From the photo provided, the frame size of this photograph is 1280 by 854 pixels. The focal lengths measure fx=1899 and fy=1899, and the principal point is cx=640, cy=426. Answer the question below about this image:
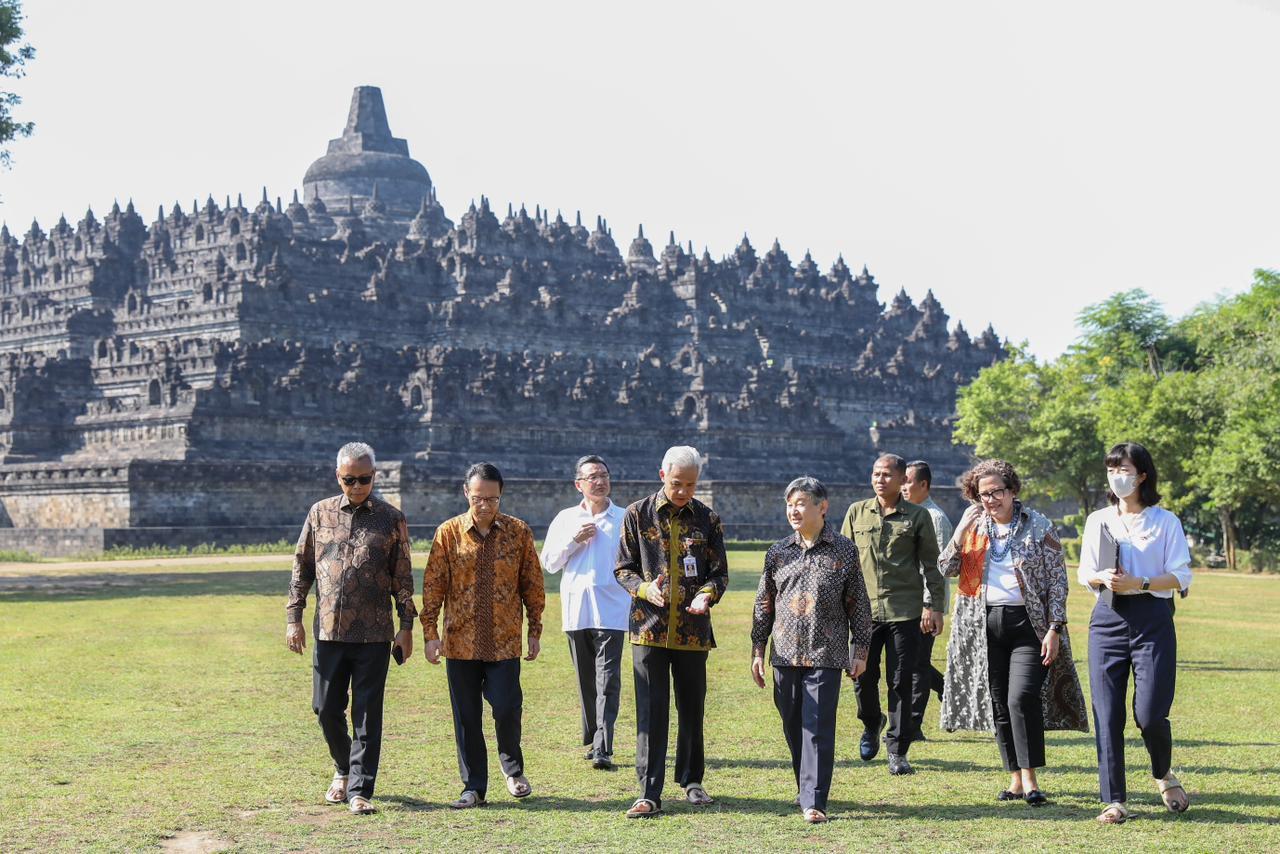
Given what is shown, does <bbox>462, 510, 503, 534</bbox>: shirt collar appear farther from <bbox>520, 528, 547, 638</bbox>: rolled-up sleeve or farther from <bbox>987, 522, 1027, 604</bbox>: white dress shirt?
<bbox>987, 522, 1027, 604</bbox>: white dress shirt

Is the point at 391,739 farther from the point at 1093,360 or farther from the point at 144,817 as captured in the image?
the point at 1093,360

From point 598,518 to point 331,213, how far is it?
84229 millimetres

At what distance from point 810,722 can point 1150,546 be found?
2099 millimetres

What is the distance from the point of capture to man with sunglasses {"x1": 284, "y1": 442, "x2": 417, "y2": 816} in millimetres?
10844

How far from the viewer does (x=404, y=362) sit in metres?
67.1

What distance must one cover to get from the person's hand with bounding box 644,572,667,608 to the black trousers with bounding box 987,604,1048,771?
75.7 inches

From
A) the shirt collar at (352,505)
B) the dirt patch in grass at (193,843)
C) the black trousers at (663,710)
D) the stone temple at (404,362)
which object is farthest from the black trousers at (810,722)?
the stone temple at (404,362)

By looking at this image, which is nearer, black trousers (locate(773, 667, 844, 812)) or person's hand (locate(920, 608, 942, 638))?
black trousers (locate(773, 667, 844, 812))

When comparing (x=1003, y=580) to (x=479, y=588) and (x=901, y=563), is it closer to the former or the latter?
(x=901, y=563)

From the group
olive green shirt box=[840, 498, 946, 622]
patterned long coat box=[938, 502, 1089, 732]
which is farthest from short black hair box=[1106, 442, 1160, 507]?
olive green shirt box=[840, 498, 946, 622]

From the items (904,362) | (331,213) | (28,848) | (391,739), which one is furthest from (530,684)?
(331,213)

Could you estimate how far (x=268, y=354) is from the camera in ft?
208

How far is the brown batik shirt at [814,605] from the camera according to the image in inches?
418

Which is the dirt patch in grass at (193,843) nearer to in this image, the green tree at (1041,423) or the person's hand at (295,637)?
the person's hand at (295,637)
